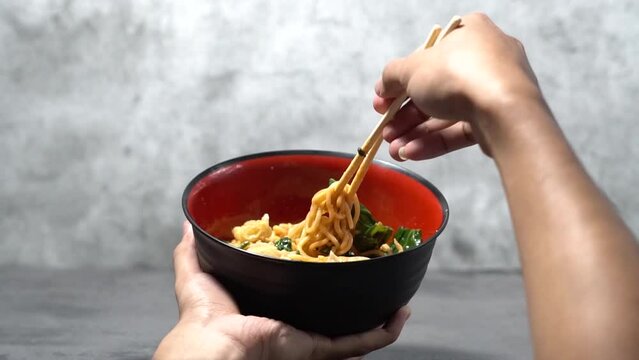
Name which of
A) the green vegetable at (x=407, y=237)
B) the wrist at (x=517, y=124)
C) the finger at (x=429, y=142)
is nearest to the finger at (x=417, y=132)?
the finger at (x=429, y=142)

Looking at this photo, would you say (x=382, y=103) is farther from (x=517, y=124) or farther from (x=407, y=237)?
(x=517, y=124)

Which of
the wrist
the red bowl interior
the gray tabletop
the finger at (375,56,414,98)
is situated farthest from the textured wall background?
the wrist

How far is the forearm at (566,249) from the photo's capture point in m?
0.58

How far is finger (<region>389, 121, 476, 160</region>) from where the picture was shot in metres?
1.07

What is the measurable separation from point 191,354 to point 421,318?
703mm

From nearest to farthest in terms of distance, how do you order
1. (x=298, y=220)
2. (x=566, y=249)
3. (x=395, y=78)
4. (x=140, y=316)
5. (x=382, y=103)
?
(x=566, y=249) < (x=395, y=78) < (x=382, y=103) < (x=298, y=220) < (x=140, y=316)

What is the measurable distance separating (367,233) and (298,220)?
175mm

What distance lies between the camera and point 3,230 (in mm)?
1651

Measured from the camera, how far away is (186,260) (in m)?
1.04

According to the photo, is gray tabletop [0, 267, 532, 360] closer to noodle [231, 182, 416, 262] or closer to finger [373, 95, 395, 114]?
noodle [231, 182, 416, 262]

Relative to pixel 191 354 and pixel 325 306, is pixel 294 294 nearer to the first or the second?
pixel 325 306

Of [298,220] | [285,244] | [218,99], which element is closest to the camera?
[285,244]

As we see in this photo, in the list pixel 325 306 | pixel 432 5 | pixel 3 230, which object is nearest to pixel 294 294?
pixel 325 306

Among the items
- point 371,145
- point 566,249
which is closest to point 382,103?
point 371,145
